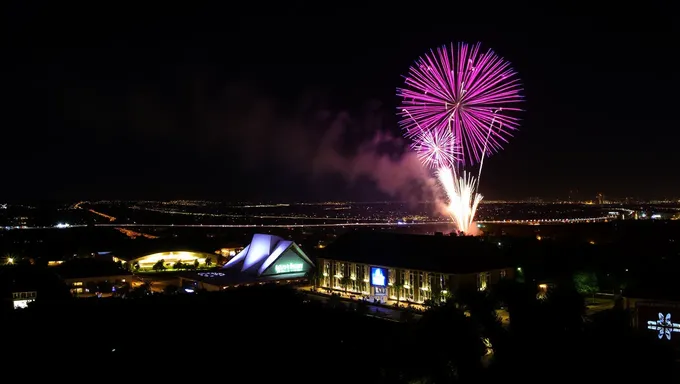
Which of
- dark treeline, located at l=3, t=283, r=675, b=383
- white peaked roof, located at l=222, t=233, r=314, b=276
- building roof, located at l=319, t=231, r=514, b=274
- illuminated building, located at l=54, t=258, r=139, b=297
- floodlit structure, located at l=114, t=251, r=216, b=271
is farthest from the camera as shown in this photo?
floodlit structure, located at l=114, t=251, r=216, b=271

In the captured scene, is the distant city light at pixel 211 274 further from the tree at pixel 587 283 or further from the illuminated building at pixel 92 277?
the tree at pixel 587 283

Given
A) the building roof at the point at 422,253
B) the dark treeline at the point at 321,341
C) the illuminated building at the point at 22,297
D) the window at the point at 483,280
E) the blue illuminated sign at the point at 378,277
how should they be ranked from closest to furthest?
1. the dark treeline at the point at 321,341
2. the illuminated building at the point at 22,297
3. the window at the point at 483,280
4. the building roof at the point at 422,253
5. the blue illuminated sign at the point at 378,277

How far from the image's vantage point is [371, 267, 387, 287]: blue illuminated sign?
20.2m

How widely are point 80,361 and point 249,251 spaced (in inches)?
548

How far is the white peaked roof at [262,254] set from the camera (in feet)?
78.4

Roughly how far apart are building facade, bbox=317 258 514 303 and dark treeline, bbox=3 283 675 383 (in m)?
2.73

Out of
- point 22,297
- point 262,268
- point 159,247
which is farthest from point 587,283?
point 159,247

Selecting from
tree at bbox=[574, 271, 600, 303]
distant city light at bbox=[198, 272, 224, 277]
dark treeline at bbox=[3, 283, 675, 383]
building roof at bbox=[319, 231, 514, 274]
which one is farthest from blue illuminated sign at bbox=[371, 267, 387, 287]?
distant city light at bbox=[198, 272, 224, 277]

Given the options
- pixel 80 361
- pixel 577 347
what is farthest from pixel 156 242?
pixel 577 347

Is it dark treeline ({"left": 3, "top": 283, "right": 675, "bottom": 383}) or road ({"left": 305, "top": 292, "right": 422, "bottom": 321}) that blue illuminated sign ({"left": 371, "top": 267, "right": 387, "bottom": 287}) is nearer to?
road ({"left": 305, "top": 292, "right": 422, "bottom": 321})

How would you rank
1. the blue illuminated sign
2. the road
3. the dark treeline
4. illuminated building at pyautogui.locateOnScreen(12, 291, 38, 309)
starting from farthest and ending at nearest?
the blue illuminated sign < illuminated building at pyautogui.locateOnScreen(12, 291, 38, 309) < the road < the dark treeline

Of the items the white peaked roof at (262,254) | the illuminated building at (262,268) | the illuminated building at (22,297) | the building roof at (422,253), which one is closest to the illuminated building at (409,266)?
the building roof at (422,253)

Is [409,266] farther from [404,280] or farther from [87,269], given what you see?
[87,269]

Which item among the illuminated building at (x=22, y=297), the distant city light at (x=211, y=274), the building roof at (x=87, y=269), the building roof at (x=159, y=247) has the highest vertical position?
the building roof at (x=159, y=247)
